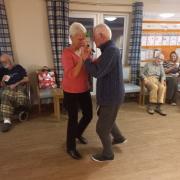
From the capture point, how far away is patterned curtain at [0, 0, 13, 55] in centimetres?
320

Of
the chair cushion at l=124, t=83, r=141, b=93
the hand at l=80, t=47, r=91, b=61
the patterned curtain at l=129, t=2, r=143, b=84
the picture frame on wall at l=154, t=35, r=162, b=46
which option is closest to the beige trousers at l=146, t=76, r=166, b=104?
the chair cushion at l=124, t=83, r=141, b=93

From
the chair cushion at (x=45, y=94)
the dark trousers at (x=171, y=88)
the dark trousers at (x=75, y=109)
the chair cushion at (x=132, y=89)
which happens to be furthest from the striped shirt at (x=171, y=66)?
the dark trousers at (x=75, y=109)

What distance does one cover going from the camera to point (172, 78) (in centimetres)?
399

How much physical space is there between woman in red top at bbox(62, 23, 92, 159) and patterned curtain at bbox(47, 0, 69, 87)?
174 centimetres

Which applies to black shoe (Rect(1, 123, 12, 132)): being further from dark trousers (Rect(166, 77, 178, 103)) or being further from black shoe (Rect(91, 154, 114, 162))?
dark trousers (Rect(166, 77, 178, 103))

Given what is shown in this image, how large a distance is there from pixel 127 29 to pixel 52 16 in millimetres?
1579

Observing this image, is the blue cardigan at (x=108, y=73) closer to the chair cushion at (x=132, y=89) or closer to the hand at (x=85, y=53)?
the hand at (x=85, y=53)

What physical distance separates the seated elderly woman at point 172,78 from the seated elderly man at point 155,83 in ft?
1.21

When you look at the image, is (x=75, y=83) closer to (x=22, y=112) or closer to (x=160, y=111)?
(x=22, y=112)

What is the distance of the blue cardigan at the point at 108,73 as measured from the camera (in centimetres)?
172

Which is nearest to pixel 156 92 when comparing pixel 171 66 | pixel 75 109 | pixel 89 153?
pixel 171 66

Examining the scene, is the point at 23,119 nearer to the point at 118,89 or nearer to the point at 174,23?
the point at 118,89

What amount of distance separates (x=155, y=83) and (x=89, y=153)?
6.66 feet

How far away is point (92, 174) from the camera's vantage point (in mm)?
1953
